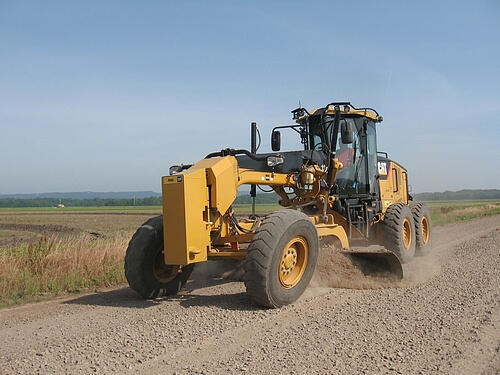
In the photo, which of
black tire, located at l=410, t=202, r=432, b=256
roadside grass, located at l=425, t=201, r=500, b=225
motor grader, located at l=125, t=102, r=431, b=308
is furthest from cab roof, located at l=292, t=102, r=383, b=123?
roadside grass, located at l=425, t=201, r=500, b=225

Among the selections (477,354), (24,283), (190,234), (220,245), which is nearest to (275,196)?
(220,245)

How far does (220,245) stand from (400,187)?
6.59 meters

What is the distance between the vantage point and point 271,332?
4.99 metres

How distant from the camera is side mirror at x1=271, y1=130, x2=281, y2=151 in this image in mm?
9086

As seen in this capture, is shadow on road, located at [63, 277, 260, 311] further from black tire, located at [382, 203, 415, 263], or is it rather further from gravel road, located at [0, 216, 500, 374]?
black tire, located at [382, 203, 415, 263]

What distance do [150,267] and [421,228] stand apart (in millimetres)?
6946

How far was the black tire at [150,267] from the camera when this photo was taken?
6652mm

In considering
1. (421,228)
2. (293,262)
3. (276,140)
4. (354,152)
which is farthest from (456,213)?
(293,262)

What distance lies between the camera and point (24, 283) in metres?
7.82

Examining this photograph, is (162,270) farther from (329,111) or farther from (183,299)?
(329,111)

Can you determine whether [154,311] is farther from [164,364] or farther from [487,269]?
[487,269]

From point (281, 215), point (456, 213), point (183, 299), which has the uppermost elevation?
point (281, 215)

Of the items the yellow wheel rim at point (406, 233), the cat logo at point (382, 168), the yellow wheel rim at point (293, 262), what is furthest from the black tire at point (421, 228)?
the yellow wheel rim at point (293, 262)

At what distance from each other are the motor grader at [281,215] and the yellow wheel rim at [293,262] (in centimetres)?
1
